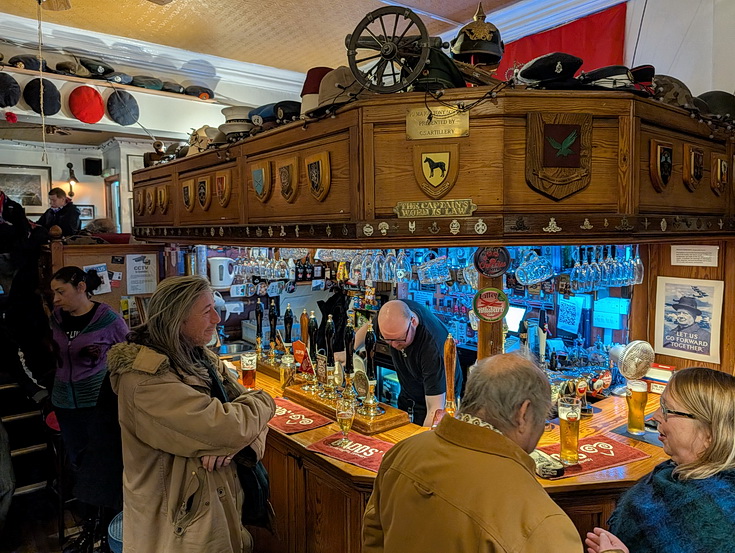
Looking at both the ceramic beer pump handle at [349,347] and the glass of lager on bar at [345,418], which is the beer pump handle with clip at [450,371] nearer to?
the glass of lager on bar at [345,418]

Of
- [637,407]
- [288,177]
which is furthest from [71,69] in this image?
[637,407]

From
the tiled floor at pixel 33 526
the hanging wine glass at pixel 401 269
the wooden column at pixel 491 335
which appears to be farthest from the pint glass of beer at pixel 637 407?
the tiled floor at pixel 33 526

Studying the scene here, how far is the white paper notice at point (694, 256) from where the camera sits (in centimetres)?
325

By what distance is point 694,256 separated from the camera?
3.35 meters

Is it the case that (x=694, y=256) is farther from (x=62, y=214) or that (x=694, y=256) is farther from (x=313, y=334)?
(x=62, y=214)

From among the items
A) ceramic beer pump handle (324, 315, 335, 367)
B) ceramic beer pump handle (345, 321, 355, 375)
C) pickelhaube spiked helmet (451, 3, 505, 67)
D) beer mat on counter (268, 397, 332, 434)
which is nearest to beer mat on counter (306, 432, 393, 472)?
beer mat on counter (268, 397, 332, 434)

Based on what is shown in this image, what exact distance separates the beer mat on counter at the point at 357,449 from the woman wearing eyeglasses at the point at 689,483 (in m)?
1.00

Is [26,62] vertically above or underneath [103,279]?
above

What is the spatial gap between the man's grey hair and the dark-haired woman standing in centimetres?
261

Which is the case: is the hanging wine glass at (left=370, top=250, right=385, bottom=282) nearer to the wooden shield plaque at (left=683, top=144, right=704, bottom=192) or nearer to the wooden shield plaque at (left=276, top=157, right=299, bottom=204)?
the wooden shield plaque at (left=276, top=157, right=299, bottom=204)

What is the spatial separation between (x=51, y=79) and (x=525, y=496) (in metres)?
5.58

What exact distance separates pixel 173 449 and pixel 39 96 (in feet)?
14.2

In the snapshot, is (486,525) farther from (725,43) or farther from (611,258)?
(725,43)

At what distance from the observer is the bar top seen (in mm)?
2189
